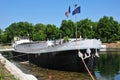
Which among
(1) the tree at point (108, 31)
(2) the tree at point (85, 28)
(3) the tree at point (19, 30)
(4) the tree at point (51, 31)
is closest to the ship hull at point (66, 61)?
(2) the tree at point (85, 28)

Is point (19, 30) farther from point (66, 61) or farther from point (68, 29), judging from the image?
point (66, 61)

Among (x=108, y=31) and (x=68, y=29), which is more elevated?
(x=68, y=29)

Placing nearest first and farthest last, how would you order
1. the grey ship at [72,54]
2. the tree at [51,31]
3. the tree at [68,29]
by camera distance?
the grey ship at [72,54] → the tree at [68,29] → the tree at [51,31]

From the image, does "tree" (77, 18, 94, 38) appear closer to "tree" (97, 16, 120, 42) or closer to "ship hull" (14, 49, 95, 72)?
"tree" (97, 16, 120, 42)

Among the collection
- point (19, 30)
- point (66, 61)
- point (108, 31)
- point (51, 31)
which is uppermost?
point (19, 30)

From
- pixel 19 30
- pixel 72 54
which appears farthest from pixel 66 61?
pixel 19 30

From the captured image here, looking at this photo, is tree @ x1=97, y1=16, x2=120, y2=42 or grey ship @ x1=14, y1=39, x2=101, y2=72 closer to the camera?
grey ship @ x1=14, y1=39, x2=101, y2=72

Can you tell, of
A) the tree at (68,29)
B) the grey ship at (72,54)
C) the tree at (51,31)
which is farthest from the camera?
the tree at (51,31)

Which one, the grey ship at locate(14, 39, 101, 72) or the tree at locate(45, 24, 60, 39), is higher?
the tree at locate(45, 24, 60, 39)

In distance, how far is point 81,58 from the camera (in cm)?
2766

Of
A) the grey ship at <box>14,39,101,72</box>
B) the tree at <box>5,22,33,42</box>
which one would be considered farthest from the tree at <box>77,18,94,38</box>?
the grey ship at <box>14,39,101,72</box>

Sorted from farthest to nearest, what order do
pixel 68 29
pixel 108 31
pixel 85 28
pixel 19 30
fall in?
1. pixel 19 30
2. pixel 68 29
3. pixel 85 28
4. pixel 108 31

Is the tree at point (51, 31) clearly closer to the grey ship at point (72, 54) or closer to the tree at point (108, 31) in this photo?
the tree at point (108, 31)

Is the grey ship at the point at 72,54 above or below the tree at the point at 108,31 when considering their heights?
below
